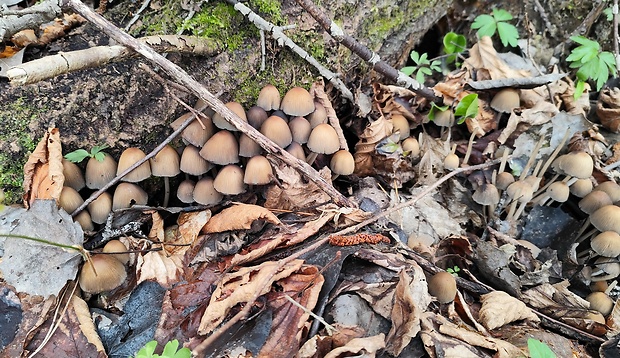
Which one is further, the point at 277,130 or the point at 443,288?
the point at 277,130

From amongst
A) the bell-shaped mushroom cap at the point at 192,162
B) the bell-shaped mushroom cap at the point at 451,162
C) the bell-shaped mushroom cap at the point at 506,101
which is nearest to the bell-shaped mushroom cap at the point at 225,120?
the bell-shaped mushroom cap at the point at 192,162

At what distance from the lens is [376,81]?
3.55 meters

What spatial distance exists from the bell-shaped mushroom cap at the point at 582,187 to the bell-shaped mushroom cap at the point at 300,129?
1.91 meters

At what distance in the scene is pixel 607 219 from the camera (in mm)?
2871

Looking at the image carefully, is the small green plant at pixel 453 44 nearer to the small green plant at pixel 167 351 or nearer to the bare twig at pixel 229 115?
the bare twig at pixel 229 115

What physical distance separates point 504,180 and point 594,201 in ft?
1.91

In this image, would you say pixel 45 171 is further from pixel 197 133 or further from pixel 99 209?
pixel 197 133

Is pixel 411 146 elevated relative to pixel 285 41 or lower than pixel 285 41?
lower

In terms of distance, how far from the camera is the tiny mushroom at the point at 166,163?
2.63 meters

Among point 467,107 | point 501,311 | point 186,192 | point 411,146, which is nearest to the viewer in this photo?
point 501,311

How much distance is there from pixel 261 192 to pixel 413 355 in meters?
1.31

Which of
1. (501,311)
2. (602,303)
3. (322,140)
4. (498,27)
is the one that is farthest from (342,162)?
(498,27)

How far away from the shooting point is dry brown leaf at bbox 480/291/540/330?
228cm

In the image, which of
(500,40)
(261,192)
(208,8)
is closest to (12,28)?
(208,8)
